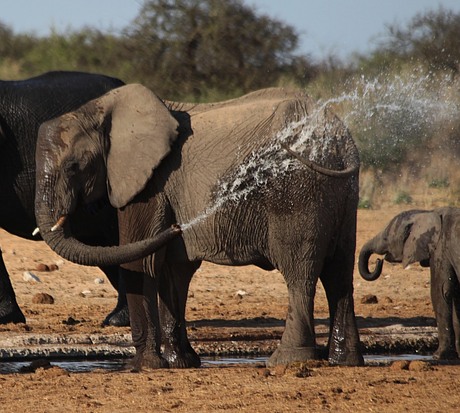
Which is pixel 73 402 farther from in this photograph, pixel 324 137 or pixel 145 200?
pixel 324 137

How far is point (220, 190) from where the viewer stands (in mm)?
8016

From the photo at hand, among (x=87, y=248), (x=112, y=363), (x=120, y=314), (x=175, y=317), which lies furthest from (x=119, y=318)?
(x=87, y=248)

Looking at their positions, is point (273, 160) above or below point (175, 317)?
above

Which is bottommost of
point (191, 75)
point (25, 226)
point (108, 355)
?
point (108, 355)

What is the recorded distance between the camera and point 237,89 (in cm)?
2252

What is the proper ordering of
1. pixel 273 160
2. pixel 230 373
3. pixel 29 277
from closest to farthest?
pixel 230 373 → pixel 273 160 → pixel 29 277

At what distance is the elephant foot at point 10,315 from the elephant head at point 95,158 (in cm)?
229

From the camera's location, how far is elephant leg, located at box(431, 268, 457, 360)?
355 inches

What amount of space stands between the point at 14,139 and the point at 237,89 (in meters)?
12.6

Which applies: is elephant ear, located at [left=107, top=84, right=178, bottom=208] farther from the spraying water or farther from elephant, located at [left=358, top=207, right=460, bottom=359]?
the spraying water

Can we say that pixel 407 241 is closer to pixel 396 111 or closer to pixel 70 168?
pixel 70 168

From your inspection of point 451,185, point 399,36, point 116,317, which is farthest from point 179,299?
point 399,36

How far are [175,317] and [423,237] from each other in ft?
5.99

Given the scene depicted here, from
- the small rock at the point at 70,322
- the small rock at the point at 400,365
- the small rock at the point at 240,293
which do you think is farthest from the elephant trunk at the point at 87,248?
the small rock at the point at 240,293
